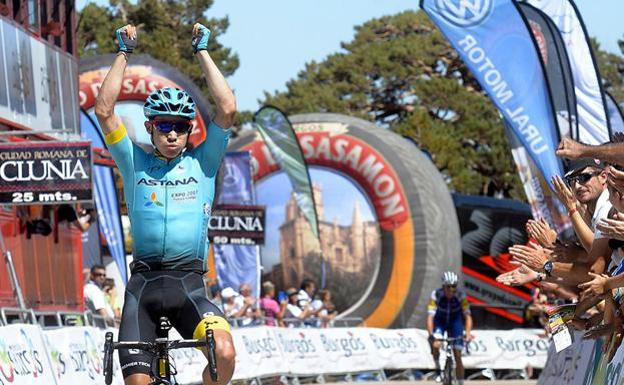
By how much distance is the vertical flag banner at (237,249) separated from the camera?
107 feet

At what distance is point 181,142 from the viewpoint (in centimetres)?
956

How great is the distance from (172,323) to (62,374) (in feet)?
20.8

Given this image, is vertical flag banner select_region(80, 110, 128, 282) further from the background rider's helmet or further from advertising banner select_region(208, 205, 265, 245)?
the background rider's helmet

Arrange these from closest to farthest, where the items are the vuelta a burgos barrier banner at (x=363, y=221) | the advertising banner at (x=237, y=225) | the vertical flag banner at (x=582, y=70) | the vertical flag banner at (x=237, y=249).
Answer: the vertical flag banner at (x=582, y=70) → the advertising banner at (x=237, y=225) → the vertical flag banner at (x=237, y=249) → the vuelta a burgos barrier banner at (x=363, y=221)

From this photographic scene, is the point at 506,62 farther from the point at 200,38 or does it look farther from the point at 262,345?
the point at 200,38

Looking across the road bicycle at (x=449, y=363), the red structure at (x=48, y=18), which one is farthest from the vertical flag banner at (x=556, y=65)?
the red structure at (x=48, y=18)

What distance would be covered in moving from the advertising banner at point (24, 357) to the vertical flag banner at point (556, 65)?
24.6 ft

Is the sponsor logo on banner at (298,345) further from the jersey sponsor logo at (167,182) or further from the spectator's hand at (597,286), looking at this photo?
the spectator's hand at (597,286)

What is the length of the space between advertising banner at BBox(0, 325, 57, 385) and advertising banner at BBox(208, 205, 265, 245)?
16.7 metres

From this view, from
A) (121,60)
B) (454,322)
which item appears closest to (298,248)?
(454,322)

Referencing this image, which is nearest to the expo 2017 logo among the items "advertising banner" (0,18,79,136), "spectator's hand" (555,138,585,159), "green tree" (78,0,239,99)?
"advertising banner" (0,18,79,136)

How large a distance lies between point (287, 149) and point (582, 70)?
1402cm

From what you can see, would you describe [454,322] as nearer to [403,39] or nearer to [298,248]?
[298,248]

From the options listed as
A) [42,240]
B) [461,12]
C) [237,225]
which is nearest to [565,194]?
[461,12]
